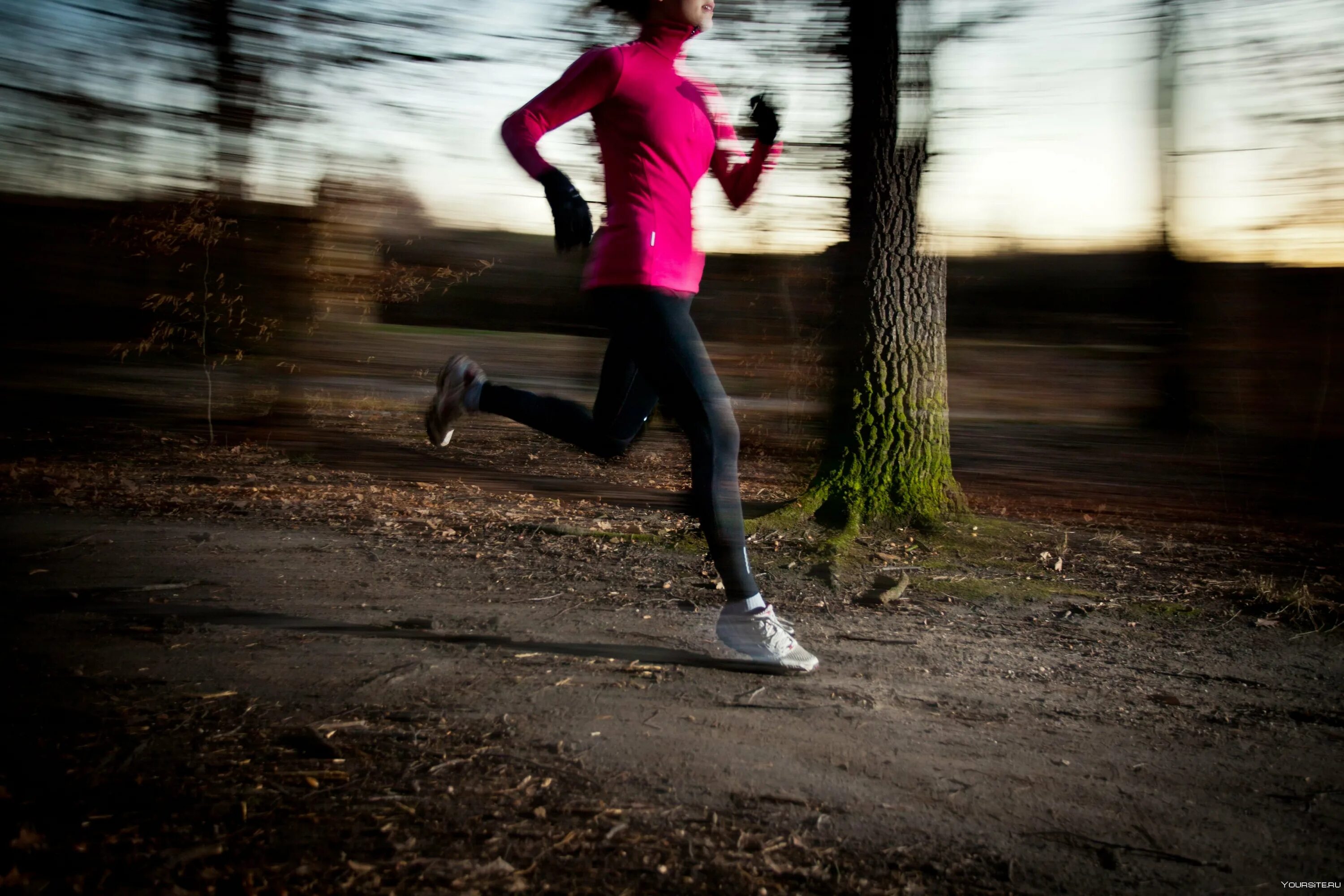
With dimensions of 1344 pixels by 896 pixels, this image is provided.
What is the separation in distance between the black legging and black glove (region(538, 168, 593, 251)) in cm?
20

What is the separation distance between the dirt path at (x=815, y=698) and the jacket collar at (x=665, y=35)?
1.92 m

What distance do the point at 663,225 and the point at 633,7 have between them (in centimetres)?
74

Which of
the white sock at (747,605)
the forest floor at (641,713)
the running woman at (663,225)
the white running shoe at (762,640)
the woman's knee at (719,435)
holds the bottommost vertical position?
the forest floor at (641,713)

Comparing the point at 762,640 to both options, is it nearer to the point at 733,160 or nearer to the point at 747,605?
the point at 747,605

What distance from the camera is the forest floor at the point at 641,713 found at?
1.78m

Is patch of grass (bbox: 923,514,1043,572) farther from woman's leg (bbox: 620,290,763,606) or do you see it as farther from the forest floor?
woman's leg (bbox: 620,290,763,606)

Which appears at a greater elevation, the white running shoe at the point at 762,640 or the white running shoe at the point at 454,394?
the white running shoe at the point at 454,394

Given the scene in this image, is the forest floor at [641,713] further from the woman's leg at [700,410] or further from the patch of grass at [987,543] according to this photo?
the woman's leg at [700,410]

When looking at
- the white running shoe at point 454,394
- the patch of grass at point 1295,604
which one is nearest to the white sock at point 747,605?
the white running shoe at point 454,394

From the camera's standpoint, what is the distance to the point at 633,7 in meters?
2.85

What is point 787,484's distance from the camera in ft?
23.0

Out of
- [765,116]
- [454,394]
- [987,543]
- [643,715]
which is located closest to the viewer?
[643,715]

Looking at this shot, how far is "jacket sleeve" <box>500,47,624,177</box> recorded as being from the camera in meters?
2.66

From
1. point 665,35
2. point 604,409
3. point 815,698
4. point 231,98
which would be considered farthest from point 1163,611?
point 231,98
